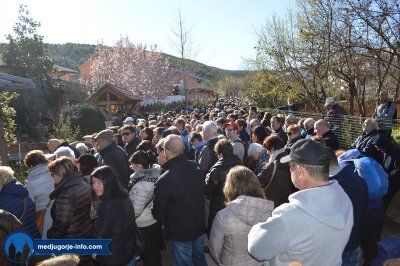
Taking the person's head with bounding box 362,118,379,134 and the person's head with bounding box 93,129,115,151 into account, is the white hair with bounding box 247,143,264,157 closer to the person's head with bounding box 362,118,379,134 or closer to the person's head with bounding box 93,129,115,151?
the person's head with bounding box 362,118,379,134

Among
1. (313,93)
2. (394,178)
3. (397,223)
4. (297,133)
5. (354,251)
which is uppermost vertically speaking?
(313,93)

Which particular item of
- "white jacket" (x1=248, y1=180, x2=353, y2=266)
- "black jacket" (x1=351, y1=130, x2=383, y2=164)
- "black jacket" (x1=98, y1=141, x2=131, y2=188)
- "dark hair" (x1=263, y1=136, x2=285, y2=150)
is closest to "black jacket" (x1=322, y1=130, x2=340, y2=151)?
"black jacket" (x1=351, y1=130, x2=383, y2=164)

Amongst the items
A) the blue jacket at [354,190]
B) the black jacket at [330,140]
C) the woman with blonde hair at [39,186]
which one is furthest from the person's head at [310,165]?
the black jacket at [330,140]

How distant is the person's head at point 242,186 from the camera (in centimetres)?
318

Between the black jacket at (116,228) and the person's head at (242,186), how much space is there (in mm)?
1051

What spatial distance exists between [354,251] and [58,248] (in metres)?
2.93

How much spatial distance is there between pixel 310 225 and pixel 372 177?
234cm

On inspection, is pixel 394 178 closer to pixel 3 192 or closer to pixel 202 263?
pixel 202 263

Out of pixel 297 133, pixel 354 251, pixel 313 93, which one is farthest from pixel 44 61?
pixel 354 251

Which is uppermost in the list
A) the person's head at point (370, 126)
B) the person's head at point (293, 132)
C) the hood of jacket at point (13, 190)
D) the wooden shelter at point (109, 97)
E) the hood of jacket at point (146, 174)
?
the wooden shelter at point (109, 97)

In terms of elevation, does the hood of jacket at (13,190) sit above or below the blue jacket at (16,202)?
above

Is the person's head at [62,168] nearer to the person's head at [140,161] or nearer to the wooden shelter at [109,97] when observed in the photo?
the person's head at [140,161]

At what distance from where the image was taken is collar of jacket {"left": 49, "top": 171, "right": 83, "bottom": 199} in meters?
3.59

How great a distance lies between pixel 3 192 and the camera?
3.85 m
